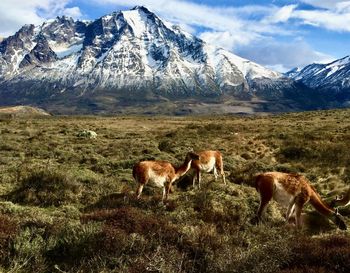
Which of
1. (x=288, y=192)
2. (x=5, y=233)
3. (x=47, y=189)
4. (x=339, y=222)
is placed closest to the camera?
(x=5, y=233)

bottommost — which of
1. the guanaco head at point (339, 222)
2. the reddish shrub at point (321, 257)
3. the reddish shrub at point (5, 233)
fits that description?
the reddish shrub at point (5, 233)

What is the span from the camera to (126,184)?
1905cm

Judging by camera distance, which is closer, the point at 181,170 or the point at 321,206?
the point at 321,206

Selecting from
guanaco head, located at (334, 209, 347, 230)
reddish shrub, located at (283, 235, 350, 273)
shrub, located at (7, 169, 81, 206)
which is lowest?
shrub, located at (7, 169, 81, 206)

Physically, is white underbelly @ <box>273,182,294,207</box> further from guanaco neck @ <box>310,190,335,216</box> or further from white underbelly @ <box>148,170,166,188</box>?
white underbelly @ <box>148,170,166,188</box>

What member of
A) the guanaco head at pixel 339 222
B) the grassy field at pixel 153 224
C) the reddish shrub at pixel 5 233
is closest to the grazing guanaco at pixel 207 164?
the grassy field at pixel 153 224

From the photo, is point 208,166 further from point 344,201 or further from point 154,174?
point 344,201

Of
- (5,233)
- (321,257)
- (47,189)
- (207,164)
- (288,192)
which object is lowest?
(47,189)

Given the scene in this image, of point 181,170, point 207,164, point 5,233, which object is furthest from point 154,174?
point 5,233

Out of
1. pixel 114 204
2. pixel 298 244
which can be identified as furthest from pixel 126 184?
pixel 298 244

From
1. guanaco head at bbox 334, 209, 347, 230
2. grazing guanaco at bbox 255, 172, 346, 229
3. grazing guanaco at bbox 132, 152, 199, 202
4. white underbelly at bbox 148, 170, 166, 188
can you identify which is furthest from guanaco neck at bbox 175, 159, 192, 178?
guanaco head at bbox 334, 209, 347, 230

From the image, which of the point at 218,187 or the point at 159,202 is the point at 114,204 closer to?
the point at 159,202

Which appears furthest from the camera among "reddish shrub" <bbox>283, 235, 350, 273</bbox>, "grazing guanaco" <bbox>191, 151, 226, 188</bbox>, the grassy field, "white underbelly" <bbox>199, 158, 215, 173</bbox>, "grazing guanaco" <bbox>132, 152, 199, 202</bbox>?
"white underbelly" <bbox>199, 158, 215, 173</bbox>

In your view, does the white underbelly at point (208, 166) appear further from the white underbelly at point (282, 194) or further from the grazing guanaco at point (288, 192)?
the white underbelly at point (282, 194)
